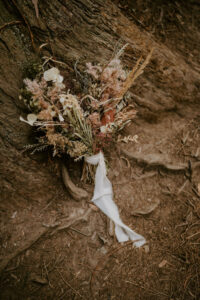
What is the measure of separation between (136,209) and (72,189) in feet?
2.80

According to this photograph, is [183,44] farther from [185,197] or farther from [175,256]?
[175,256]

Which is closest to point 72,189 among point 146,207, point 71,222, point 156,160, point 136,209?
point 71,222

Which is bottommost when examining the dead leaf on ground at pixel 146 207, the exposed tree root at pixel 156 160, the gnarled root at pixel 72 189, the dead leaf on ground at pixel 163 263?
the dead leaf on ground at pixel 163 263

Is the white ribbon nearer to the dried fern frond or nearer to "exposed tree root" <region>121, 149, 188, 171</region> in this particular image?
"exposed tree root" <region>121, 149, 188, 171</region>

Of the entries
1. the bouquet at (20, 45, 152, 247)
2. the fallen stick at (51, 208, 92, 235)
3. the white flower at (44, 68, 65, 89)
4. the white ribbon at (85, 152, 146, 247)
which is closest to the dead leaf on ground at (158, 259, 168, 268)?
the bouquet at (20, 45, 152, 247)

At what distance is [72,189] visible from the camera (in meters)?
2.30

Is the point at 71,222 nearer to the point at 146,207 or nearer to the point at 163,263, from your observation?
the point at 146,207

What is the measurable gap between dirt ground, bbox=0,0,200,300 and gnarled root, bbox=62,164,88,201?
0.08 m

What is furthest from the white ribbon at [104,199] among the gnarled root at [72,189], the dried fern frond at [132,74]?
the dried fern frond at [132,74]

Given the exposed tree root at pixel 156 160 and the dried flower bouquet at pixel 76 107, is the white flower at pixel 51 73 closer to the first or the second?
the dried flower bouquet at pixel 76 107

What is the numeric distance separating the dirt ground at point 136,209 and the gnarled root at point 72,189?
8 cm

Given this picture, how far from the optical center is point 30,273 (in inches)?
81.6

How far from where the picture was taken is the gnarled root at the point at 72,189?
2291mm

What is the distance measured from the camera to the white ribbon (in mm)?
2096
